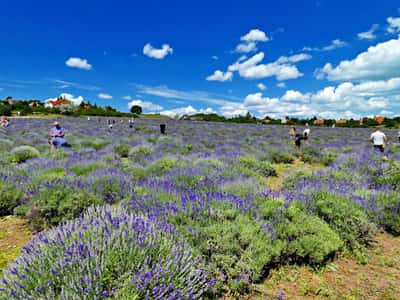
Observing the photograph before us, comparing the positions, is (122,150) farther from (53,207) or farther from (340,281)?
(340,281)

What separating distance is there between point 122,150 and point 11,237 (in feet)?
27.7

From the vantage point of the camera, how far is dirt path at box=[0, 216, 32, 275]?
359cm

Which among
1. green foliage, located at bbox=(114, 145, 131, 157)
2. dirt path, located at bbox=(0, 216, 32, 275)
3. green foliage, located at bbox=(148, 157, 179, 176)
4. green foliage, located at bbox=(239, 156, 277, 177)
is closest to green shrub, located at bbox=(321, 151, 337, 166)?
green foliage, located at bbox=(239, 156, 277, 177)

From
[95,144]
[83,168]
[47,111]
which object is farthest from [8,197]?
[47,111]

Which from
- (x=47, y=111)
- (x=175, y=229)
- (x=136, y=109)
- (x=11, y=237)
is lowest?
(x=11, y=237)

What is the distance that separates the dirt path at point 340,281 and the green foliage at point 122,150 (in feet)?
Answer: 33.2

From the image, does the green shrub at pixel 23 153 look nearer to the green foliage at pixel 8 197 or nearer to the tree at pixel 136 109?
the green foliage at pixel 8 197

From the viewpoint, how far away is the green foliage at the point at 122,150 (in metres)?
12.4

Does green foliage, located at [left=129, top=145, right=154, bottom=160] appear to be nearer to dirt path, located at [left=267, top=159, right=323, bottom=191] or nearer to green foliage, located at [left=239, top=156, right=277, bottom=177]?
green foliage, located at [left=239, top=156, right=277, bottom=177]

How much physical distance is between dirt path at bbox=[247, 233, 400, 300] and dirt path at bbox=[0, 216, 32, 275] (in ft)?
10.8

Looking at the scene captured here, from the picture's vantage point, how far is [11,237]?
4168 millimetres

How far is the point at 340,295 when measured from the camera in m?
2.96

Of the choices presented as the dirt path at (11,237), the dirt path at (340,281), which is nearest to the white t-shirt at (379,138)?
the dirt path at (340,281)

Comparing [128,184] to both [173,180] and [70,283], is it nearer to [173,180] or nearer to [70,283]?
[173,180]
